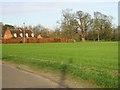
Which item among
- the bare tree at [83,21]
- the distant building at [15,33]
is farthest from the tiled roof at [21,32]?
the bare tree at [83,21]

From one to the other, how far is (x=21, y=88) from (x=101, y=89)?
271 cm

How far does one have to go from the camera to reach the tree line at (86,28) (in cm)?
12206

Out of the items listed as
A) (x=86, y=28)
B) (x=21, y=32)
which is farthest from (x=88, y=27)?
(x=21, y=32)

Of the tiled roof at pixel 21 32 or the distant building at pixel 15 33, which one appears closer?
the distant building at pixel 15 33

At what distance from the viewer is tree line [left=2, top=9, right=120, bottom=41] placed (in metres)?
122

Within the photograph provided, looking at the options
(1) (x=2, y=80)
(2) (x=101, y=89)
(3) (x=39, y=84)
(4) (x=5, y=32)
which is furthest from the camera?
(4) (x=5, y=32)

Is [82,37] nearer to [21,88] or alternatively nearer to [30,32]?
[30,32]

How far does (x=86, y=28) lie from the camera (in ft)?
413

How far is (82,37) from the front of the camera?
4823 inches

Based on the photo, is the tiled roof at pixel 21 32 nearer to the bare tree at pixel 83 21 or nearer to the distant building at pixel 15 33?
the distant building at pixel 15 33

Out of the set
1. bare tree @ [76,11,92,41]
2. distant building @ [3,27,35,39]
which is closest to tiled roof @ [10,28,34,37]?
distant building @ [3,27,35,39]

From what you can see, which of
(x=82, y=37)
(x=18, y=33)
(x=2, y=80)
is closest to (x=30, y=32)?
(x=18, y=33)

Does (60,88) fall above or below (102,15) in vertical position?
below

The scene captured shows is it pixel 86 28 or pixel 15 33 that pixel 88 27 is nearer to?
pixel 86 28
